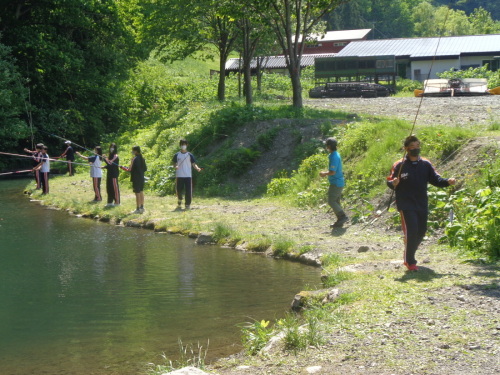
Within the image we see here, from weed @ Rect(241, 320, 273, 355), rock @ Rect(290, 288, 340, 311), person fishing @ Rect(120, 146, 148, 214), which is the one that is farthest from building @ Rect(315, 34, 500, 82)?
weed @ Rect(241, 320, 273, 355)

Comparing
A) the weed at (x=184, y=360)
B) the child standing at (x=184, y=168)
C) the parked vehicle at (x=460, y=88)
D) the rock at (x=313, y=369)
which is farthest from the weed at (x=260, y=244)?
the parked vehicle at (x=460, y=88)

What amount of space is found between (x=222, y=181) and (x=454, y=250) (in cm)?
1198

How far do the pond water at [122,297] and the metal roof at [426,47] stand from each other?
5115 cm

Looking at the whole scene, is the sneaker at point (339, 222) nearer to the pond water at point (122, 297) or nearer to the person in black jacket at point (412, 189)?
the pond water at point (122, 297)

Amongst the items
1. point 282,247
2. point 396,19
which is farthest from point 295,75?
point 396,19

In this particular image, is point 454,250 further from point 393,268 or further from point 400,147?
point 400,147

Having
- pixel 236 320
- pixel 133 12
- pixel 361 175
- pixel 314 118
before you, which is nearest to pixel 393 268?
pixel 236 320

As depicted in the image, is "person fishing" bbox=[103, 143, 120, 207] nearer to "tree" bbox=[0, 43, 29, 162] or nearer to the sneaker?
the sneaker

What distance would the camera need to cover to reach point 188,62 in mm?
77000

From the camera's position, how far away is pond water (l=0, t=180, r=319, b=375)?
829cm

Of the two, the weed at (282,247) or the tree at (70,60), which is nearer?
the weed at (282,247)

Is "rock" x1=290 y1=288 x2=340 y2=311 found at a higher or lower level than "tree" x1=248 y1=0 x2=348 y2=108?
lower

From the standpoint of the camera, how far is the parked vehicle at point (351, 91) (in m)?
46.9

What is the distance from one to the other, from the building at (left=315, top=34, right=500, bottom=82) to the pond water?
43.2m
